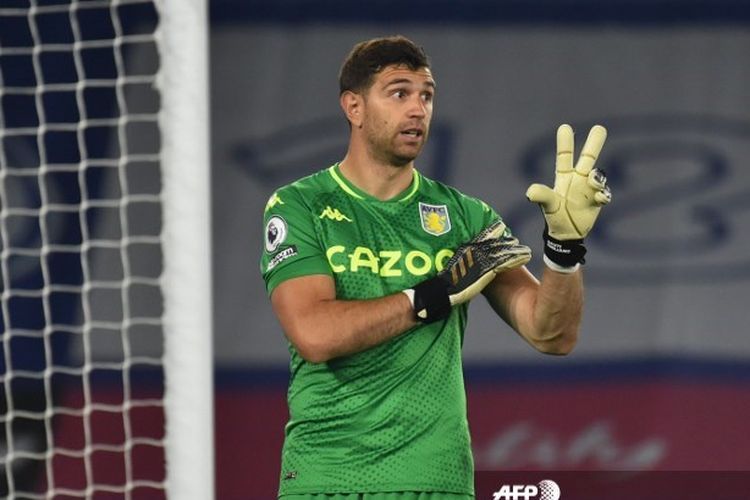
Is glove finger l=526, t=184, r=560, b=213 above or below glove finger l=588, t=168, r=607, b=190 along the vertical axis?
below

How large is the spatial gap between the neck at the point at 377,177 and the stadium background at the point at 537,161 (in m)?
2.56

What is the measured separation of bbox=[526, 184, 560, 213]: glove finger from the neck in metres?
0.42

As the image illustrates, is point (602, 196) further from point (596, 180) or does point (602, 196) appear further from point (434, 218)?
point (434, 218)

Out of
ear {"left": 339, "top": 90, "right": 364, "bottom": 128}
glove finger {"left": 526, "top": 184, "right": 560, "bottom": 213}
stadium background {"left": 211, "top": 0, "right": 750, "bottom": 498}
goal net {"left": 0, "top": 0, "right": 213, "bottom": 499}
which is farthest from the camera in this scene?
stadium background {"left": 211, "top": 0, "right": 750, "bottom": 498}

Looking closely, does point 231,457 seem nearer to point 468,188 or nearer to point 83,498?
point 83,498

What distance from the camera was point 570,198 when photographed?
3146 mm

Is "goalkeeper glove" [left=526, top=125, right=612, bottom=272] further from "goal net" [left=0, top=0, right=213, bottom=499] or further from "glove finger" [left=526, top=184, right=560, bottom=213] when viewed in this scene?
"goal net" [left=0, top=0, right=213, bottom=499]

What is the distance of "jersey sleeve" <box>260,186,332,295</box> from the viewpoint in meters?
3.30

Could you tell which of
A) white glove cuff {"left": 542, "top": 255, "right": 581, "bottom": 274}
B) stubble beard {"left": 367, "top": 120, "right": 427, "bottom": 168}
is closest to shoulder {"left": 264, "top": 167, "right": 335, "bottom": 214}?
stubble beard {"left": 367, "top": 120, "right": 427, "bottom": 168}

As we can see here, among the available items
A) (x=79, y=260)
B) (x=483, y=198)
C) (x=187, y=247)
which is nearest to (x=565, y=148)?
(x=187, y=247)

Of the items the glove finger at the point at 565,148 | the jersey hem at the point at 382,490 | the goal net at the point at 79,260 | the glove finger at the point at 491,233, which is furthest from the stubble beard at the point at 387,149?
the goal net at the point at 79,260

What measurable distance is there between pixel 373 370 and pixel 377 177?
0.45 m

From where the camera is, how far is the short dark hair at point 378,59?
3418 millimetres

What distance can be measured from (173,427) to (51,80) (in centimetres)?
302
